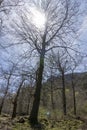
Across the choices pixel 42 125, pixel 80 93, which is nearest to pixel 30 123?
pixel 42 125

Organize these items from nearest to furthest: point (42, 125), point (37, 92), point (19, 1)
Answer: point (19, 1)
point (42, 125)
point (37, 92)

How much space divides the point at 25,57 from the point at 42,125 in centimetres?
687

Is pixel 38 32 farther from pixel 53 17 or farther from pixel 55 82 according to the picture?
pixel 55 82

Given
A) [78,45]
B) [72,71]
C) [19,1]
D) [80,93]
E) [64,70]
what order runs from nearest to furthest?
[19,1]
[78,45]
[64,70]
[72,71]
[80,93]

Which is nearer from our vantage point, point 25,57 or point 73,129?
point 73,129

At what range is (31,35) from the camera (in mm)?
24172

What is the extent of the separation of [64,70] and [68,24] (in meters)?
19.5

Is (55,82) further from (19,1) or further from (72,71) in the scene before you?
(19,1)

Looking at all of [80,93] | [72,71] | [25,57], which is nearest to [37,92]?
[25,57]

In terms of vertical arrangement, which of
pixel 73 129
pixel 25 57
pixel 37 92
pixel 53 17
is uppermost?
pixel 53 17

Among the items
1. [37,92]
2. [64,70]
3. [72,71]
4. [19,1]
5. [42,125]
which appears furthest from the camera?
[72,71]

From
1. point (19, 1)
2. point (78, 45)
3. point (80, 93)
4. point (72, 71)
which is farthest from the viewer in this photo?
point (80, 93)

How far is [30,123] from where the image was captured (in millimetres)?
18797

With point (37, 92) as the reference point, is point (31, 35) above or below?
above
